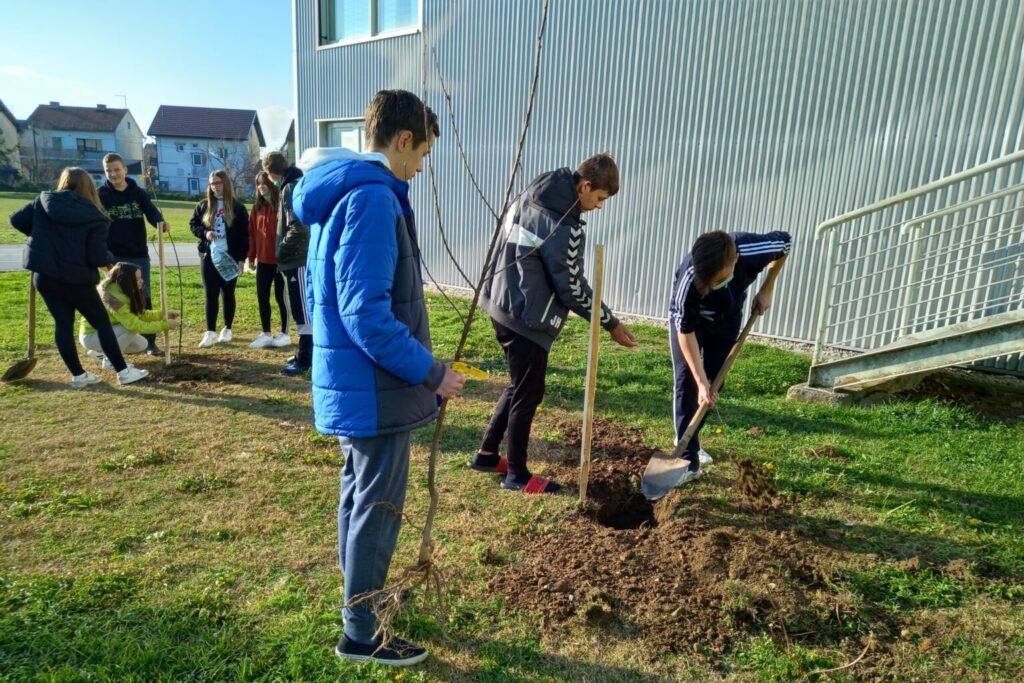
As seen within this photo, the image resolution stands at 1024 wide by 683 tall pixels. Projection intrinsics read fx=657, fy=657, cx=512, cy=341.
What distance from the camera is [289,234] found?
5.68m

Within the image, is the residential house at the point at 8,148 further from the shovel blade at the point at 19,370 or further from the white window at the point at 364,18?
the shovel blade at the point at 19,370

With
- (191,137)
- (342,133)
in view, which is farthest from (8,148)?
(342,133)

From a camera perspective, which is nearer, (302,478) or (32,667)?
(32,667)

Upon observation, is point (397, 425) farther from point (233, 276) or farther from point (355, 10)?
point (355, 10)

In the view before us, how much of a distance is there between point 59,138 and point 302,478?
232 feet

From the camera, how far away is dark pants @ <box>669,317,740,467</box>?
152 inches

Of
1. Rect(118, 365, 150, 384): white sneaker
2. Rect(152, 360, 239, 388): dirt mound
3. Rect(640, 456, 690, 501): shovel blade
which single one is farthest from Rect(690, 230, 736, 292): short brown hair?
Rect(118, 365, 150, 384): white sneaker

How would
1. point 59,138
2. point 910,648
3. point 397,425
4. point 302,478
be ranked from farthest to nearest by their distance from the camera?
point 59,138 → point 302,478 → point 910,648 → point 397,425

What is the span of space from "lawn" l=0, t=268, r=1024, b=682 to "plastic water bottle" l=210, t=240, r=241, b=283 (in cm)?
158

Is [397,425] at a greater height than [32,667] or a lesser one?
greater

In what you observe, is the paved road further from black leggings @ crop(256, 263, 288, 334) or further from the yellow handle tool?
the yellow handle tool

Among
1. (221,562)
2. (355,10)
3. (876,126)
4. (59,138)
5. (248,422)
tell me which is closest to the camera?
(221,562)

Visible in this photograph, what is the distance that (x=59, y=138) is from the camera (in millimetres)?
59469

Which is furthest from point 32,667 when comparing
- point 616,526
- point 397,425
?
point 616,526
